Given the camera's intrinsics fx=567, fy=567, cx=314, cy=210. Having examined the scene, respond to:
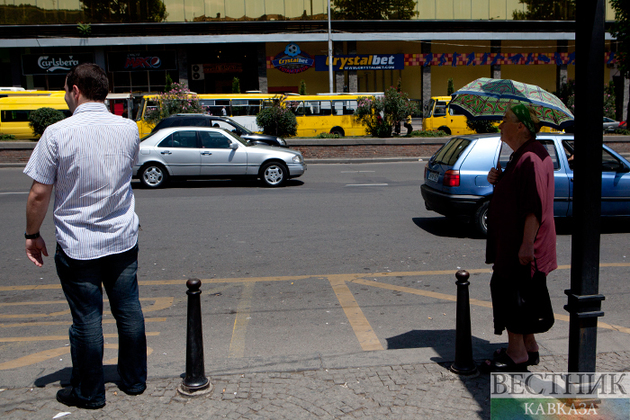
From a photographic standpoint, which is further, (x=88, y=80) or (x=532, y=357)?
(x=532, y=357)

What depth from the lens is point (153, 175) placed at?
13.8 metres

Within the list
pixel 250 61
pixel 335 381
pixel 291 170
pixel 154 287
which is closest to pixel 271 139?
pixel 291 170

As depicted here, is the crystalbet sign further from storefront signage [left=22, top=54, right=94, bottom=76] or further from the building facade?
storefront signage [left=22, top=54, right=94, bottom=76]

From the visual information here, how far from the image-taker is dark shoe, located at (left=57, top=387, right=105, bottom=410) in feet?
11.3

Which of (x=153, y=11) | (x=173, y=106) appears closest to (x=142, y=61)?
(x=153, y=11)

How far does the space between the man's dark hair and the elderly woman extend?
2568mm

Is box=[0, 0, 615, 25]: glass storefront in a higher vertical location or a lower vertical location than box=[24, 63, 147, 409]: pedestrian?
higher

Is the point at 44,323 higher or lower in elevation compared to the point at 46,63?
lower

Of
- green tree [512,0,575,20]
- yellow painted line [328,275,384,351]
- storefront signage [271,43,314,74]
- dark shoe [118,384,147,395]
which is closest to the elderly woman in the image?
yellow painted line [328,275,384,351]

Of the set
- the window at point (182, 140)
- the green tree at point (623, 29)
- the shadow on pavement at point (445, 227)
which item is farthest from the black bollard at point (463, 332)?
the green tree at point (623, 29)

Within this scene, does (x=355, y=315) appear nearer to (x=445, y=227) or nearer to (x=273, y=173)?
(x=445, y=227)

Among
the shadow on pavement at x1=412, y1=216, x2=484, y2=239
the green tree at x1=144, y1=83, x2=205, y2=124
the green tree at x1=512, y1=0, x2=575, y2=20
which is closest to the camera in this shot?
the shadow on pavement at x1=412, y1=216, x2=484, y2=239

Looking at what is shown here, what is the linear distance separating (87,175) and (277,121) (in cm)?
1899

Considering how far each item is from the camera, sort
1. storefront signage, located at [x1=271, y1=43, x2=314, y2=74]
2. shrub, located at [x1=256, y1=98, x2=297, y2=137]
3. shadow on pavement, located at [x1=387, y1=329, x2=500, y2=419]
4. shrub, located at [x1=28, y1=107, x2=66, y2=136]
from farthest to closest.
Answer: storefront signage, located at [x1=271, y1=43, x2=314, y2=74] < shrub, located at [x1=256, y1=98, x2=297, y2=137] < shrub, located at [x1=28, y1=107, x2=66, y2=136] < shadow on pavement, located at [x1=387, y1=329, x2=500, y2=419]
